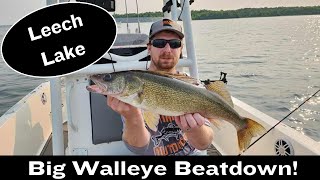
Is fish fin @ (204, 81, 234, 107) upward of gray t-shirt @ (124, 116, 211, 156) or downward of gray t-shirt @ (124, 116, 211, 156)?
upward

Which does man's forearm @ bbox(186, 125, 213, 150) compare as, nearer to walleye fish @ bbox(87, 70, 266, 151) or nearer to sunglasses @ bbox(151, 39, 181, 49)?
walleye fish @ bbox(87, 70, 266, 151)

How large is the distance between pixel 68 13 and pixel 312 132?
6.68 m

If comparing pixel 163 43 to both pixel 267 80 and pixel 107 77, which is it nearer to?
pixel 107 77

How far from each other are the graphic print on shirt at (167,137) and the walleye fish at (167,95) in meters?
0.53

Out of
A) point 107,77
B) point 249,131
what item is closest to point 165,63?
point 107,77

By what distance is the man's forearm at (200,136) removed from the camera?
3.00 m

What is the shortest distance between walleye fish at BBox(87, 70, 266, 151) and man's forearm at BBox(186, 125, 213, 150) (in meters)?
0.20

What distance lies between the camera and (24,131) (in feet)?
18.2

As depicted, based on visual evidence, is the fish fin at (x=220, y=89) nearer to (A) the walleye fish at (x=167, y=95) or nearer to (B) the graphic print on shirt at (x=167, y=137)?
(A) the walleye fish at (x=167, y=95)

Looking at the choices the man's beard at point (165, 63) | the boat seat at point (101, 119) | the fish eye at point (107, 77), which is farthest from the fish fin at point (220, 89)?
the boat seat at point (101, 119)

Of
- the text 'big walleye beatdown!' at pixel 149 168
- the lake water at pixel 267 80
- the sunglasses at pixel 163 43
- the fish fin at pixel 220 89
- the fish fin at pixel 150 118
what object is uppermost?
the sunglasses at pixel 163 43

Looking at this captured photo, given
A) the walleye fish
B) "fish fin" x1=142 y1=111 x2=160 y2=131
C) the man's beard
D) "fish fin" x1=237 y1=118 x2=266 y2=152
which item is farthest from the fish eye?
"fish fin" x1=237 y1=118 x2=266 y2=152

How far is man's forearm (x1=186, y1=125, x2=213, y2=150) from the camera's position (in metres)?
3.00

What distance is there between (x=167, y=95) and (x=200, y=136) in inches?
27.9
